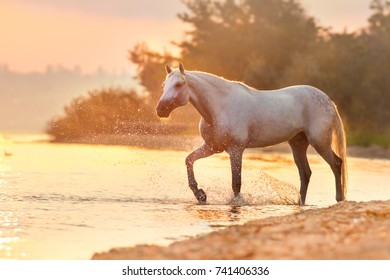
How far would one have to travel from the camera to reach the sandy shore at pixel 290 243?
216 inches

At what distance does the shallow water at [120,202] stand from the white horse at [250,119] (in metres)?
0.57

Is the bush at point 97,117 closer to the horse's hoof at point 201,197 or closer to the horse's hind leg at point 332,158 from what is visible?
the horse's hind leg at point 332,158

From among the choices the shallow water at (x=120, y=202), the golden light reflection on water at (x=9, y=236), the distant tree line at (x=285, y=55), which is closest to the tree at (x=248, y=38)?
the distant tree line at (x=285, y=55)

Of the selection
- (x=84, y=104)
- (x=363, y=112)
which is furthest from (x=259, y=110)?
(x=363, y=112)

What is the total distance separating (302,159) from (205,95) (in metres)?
2.10

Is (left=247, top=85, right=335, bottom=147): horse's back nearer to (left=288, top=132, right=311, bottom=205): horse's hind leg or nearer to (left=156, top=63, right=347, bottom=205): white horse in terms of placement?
(left=156, top=63, right=347, bottom=205): white horse

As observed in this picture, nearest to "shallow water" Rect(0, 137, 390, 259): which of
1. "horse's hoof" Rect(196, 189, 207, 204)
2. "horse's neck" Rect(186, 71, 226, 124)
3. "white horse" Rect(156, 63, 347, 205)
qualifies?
"horse's hoof" Rect(196, 189, 207, 204)

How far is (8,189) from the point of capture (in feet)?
37.3

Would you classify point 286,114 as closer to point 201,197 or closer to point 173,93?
point 201,197

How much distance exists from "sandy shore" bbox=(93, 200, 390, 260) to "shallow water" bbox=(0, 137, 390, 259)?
730 millimetres

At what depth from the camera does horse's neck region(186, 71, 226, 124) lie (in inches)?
402

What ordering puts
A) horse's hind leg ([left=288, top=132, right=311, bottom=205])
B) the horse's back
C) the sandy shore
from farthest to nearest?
1. horse's hind leg ([left=288, top=132, right=311, bottom=205])
2. the horse's back
3. the sandy shore

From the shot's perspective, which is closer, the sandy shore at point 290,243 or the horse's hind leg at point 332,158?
the sandy shore at point 290,243

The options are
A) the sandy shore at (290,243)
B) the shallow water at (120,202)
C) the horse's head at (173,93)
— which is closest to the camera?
the sandy shore at (290,243)
